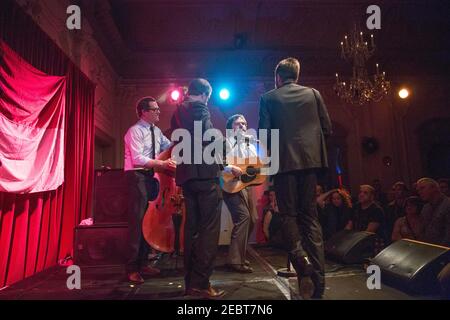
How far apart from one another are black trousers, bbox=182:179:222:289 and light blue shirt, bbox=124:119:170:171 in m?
0.74

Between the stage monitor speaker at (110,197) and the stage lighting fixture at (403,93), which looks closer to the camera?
the stage monitor speaker at (110,197)

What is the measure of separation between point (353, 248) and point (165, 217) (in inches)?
78.3

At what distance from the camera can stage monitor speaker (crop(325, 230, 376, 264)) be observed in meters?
3.10

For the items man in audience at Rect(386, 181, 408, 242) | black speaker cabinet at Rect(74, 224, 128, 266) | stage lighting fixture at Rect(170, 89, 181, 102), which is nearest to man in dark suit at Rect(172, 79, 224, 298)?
black speaker cabinet at Rect(74, 224, 128, 266)

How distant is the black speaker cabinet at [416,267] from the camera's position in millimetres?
2168

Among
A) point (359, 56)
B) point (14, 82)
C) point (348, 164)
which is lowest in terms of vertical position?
point (348, 164)

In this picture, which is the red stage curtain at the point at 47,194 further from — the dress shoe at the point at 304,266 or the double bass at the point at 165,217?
the dress shoe at the point at 304,266

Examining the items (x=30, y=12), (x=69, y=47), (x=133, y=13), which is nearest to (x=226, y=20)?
(x=133, y=13)

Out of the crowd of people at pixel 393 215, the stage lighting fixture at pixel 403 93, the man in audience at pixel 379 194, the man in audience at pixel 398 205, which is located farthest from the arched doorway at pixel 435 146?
the man in audience at pixel 398 205

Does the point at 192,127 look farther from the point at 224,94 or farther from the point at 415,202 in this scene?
the point at 224,94

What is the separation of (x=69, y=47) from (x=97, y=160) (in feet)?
8.81

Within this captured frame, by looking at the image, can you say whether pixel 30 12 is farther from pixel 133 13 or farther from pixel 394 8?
pixel 394 8
